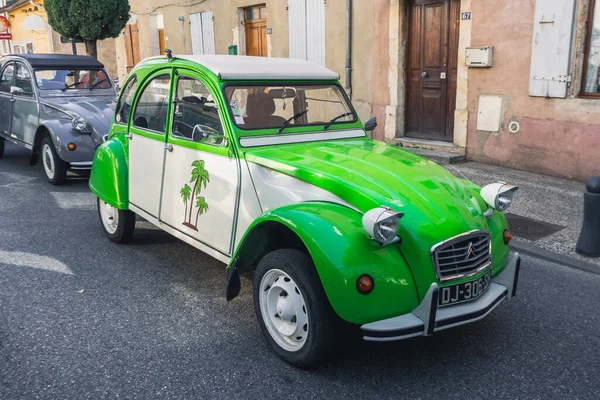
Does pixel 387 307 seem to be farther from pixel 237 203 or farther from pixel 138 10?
pixel 138 10

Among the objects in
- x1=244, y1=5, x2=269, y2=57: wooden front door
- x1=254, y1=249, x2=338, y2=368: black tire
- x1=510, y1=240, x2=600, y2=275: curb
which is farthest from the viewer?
x1=244, y1=5, x2=269, y2=57: wooden front door

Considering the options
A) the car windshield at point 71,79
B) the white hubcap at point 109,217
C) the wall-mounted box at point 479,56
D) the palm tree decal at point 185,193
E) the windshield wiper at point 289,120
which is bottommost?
the white hubcap at point 109,217

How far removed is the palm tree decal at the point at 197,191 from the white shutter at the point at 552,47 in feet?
19.0

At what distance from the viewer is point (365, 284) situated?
9.66 feet

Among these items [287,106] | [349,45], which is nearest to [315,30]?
[349,45]

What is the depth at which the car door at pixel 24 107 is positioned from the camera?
878 cm

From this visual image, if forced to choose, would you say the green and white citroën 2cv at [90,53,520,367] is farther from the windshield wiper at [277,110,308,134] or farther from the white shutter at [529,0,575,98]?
the white shutter at [529,0,575,98]

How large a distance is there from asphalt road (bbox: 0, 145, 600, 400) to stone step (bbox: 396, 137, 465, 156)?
14.5ft

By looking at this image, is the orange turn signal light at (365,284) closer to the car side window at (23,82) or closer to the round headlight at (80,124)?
the round headlight at (80,124)

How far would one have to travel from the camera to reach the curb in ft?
16.4

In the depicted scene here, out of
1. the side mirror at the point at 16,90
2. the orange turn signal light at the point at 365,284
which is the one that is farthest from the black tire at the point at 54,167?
the orange turn signal light at the point at 365,284

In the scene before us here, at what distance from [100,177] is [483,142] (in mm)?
6044

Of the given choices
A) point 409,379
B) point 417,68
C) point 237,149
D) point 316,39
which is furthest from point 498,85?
point 409,379

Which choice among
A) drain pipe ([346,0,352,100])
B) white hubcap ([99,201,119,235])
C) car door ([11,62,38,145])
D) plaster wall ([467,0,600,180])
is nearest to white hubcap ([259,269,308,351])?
white hubcap ([99,201,119,235])
